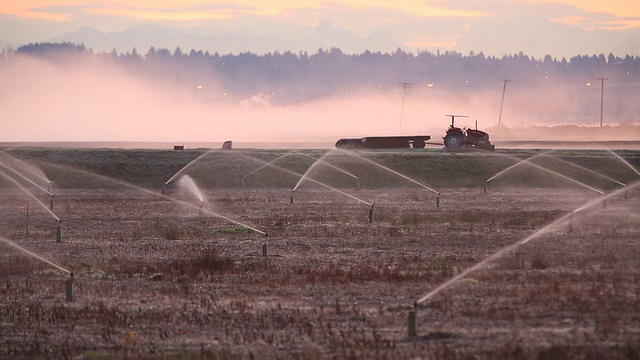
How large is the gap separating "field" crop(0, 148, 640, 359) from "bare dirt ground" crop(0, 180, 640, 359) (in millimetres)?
82

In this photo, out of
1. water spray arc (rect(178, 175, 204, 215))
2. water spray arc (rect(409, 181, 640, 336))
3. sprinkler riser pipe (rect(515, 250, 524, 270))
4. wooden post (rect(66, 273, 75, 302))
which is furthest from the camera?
water spray arc (rect(178, 175, 204, 215))

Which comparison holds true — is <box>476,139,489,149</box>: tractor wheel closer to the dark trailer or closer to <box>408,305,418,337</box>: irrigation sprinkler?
the dark trailer

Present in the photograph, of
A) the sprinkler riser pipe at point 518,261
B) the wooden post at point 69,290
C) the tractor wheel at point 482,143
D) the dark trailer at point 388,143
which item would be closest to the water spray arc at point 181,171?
the dark trailer at point 388,143

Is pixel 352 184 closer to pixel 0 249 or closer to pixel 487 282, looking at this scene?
pixel 0 249

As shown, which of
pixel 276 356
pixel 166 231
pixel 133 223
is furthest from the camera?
pixel 133 223

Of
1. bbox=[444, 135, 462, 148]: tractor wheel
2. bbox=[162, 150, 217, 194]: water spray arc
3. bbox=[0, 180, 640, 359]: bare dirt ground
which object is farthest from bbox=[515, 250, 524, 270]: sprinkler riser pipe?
bbox=[444, 135, 462, 148]: tractor wheel

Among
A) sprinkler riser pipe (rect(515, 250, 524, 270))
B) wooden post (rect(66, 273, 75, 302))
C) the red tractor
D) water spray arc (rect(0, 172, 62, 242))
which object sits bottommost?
water spray arc (rect(0, 172, 62, 242))

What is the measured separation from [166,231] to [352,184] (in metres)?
46.3

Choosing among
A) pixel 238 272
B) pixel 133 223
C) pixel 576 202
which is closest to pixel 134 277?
pixel 238 272

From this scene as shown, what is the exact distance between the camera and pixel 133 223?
62.0 meters

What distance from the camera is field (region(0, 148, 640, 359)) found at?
88.8 feet

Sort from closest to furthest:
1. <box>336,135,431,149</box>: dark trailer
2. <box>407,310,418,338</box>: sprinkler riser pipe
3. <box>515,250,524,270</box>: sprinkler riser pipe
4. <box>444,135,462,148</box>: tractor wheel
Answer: <box>407,310,418,338</box>: sprinkler riser pipe → <box>515,250,524,270</box>: sprinkler riser pipe → <box>444,135,462,148</box>: tractor wheel → <box>336,135,431,149</box>: dark trailer

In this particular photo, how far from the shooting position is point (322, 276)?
37.6 meters

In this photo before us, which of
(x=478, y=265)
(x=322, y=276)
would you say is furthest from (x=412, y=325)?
(x=478, y=265)
